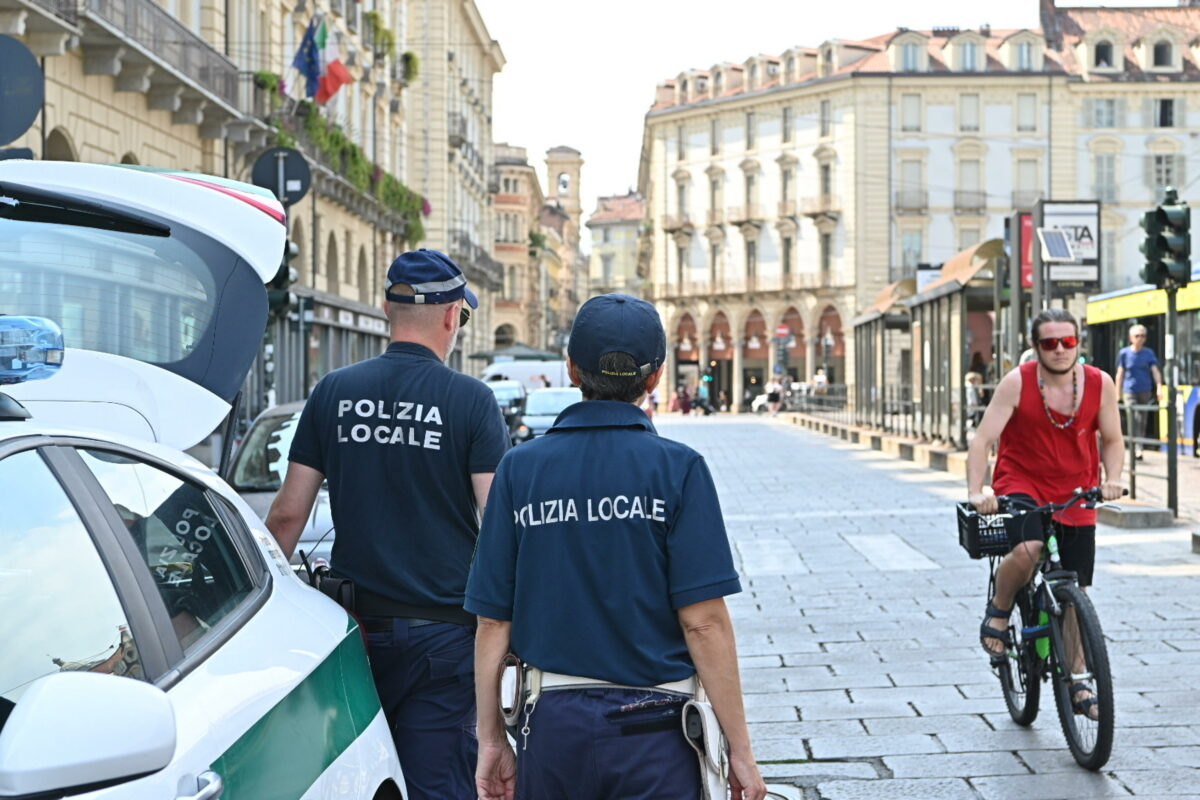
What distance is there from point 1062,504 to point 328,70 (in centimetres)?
2690

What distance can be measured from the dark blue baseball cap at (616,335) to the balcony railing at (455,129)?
57259mm

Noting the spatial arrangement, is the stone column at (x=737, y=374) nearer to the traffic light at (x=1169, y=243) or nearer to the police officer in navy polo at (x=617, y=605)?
the traffic light at (x=1169, y=243)

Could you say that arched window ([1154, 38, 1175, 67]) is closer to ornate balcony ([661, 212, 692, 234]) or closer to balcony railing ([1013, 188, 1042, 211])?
balcony railing ([1013, 188, 1042, 211])

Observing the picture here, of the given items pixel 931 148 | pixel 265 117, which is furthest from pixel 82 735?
pixel 931 148

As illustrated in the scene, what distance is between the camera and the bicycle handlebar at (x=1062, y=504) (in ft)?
20.4

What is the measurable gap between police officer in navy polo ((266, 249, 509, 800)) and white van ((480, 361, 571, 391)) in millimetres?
40398

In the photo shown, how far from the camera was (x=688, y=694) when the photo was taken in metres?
3.11

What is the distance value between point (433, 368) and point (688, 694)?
1.34 meters

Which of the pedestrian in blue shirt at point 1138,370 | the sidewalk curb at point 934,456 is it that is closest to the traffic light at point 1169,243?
the sidewalk curb at point 934,456

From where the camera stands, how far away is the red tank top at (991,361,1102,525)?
637 centimetres

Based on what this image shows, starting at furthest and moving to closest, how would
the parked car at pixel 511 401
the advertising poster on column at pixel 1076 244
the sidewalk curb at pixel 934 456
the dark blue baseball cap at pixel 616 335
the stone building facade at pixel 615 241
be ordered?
1. the stone building facade at pixel 615 241
2. the parked car at pixel 511 401
3. the advertising poster on column at pixel 1076 244
4. the sidewalk curb at pixel 934 456
5. the dark blue baseball cap at pixel 616 335

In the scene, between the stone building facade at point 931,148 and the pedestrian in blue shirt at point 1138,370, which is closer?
the pedestrian in blue shirt at point 1138,370

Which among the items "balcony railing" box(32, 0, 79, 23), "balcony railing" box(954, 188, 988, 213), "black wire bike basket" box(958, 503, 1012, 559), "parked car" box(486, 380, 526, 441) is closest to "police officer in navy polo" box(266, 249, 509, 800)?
"black wire bike basket" box(958, 503, 1012, 559)

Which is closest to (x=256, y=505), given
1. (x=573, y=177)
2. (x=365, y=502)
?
(x=365, y=502)
